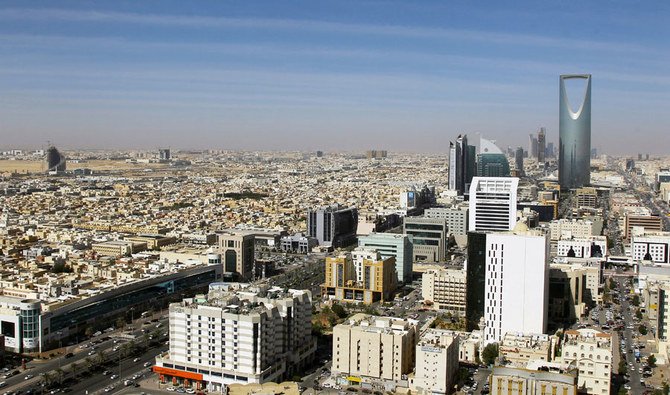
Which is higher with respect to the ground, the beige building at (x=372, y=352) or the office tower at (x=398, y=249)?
the office tower at (x=398, y=249)

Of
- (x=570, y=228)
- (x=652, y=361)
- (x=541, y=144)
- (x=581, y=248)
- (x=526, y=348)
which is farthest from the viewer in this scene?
(x=541, y=144)

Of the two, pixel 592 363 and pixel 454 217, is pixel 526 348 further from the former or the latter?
pixel 454 217

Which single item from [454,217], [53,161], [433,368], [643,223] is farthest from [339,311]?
[53,161]

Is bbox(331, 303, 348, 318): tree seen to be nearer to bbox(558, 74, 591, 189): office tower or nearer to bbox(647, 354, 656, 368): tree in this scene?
bbox(647, 354, 656, 368): tree

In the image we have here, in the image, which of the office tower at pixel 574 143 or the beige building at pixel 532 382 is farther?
the office tower at pixel 574 143

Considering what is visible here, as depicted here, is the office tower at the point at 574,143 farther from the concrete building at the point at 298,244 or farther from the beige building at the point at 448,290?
the beige building at the point at 448,290

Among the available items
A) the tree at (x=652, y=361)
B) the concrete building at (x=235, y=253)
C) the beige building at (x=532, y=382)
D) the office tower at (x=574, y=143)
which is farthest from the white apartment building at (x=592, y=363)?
the office tower at (x=574, y=143)
